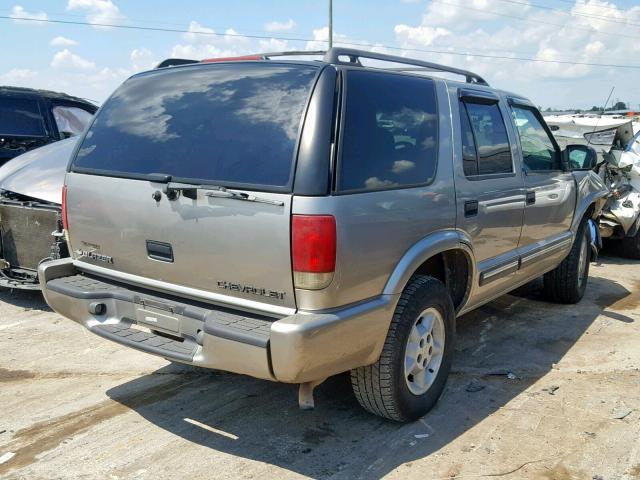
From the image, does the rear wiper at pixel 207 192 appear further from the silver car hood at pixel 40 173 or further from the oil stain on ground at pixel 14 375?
the silver car hood at pixel 40 173

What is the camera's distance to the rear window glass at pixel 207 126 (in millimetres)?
2984

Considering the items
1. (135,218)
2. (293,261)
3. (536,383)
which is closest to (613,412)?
(536,383)

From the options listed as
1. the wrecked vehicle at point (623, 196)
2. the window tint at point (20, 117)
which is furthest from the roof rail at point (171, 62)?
the wrecked vehicle at point (623, 196)

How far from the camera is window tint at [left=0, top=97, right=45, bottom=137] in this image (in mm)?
7484

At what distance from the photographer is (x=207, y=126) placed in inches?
127

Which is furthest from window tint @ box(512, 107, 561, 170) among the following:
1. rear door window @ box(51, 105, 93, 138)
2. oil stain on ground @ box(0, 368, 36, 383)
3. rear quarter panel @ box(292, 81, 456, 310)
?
rear door window @ box(51, 105, 93, 138)

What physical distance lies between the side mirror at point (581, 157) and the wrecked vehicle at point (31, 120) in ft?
19.4

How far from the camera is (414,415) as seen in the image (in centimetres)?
361

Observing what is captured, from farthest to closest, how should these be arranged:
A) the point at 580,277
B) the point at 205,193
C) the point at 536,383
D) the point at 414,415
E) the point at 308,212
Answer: the point at 580,277 → the point at 536,383 → the point at 414,415 → the point at 205,193 → the point at 308,212

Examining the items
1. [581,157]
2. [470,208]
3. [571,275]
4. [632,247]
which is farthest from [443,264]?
[632,247]

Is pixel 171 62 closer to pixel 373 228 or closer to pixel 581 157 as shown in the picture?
pixel 373 228

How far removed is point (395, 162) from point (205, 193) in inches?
40.6

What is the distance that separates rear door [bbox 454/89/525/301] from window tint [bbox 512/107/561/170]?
26 centimetres

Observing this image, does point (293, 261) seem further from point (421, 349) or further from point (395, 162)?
point (421, 349)
